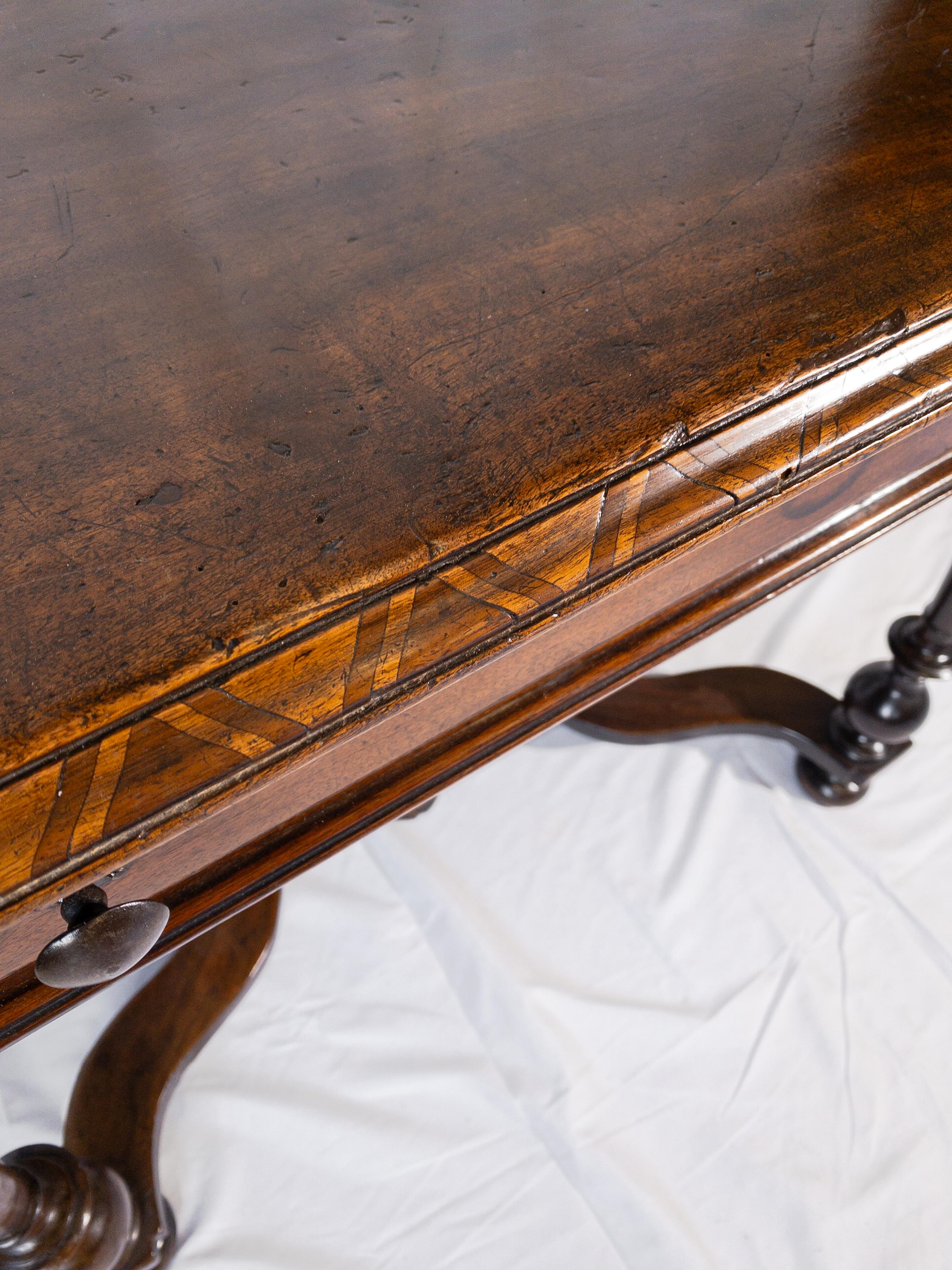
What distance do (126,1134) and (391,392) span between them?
22.5 inches

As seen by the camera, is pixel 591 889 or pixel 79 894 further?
pixel 591 889

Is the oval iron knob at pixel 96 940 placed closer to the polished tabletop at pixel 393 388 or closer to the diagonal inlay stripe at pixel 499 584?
the polished tabletop at pixel 393 388

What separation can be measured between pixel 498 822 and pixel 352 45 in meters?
0.62

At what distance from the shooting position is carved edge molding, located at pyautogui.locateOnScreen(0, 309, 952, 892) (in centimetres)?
25

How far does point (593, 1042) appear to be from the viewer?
2.46 feet

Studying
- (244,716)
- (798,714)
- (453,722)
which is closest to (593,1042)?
(798,714)

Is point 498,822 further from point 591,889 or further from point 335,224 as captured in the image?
point 335,224

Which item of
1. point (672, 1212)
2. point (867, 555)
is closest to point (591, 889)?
point (672, 1212)

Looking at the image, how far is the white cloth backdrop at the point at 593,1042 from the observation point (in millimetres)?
670

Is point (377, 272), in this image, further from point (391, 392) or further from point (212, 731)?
point (212, 731)

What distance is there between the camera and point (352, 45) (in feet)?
1.70

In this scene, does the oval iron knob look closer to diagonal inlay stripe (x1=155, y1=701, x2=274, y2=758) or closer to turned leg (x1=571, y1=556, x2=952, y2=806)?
diagonal inlay stripe (x1=155, y1=701, x2=274, y2=758)

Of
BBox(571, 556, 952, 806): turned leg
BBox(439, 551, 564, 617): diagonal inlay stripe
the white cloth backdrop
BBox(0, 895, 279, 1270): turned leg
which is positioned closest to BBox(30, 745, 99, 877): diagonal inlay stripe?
BBox(439, 551, 564, 617): diagonal inlay stripe

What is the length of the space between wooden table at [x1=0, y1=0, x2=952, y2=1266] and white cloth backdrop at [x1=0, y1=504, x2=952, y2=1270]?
34cm
